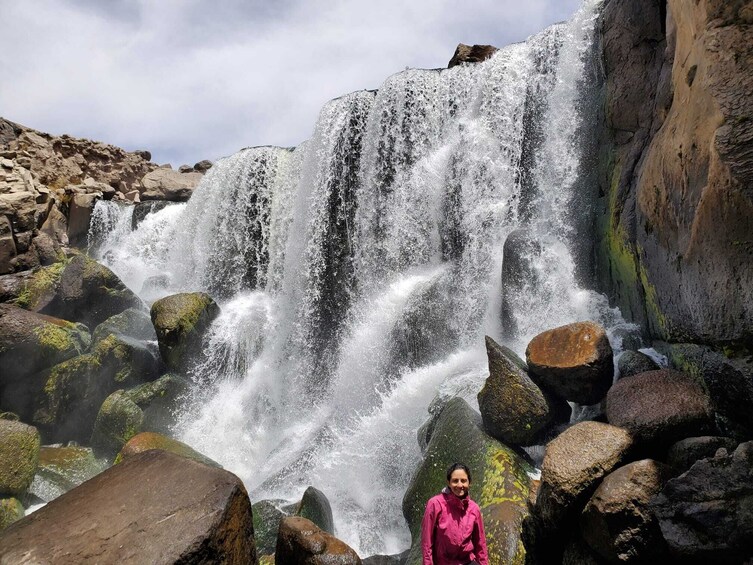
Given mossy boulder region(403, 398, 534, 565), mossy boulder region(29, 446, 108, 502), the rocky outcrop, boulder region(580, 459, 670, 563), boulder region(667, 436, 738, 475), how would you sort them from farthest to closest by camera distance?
mossy boulder region(29, 446, 108, 502)
mossy boulder region(403, 398, 534, 565)
the rocky outcrop
boulder region(667, 436, 738, 475)
boulder region(580, 459, 670, 563)

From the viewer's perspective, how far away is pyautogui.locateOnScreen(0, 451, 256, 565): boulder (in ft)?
12.6

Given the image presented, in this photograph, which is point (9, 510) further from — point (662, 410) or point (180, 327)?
point (662, 410)

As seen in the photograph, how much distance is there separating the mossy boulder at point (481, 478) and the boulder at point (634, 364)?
5.21 feet

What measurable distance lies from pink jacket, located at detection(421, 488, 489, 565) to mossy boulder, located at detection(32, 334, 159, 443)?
440 inches

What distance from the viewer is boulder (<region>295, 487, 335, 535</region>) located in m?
7.34

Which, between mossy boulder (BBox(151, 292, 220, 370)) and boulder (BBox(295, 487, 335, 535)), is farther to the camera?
mossy boulder (BBox(151, 292, 220, 370))

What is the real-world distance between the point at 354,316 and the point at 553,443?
8777 mm

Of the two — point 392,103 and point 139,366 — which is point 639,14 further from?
point 139,366

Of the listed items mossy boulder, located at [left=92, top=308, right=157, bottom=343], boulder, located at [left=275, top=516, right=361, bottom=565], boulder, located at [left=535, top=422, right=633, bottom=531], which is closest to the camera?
boulder, located at [left=535, top=422, right=633, bottom=531]

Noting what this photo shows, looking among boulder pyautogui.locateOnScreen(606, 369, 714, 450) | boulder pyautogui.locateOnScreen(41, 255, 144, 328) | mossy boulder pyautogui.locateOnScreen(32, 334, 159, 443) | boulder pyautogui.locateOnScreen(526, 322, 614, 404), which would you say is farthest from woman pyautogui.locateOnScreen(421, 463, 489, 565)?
boulder pyautogui.locateOnScreen(41, 255, 144, 328)

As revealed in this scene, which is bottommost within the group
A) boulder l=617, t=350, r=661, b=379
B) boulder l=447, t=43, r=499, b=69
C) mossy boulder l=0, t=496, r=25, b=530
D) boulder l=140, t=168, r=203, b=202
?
mossy boulder l=0, t=496, r=25, b=530

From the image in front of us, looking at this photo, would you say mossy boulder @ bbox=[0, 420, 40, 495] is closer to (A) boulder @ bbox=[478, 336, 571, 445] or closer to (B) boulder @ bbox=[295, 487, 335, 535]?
(B) boulder @ bbox=[295, 487, 335, 535]

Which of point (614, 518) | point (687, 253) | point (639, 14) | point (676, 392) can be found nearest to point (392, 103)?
point (639, 14)

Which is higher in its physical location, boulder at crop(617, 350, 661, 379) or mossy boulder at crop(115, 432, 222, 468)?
boulder at crop(617, 350, 661, 379)
